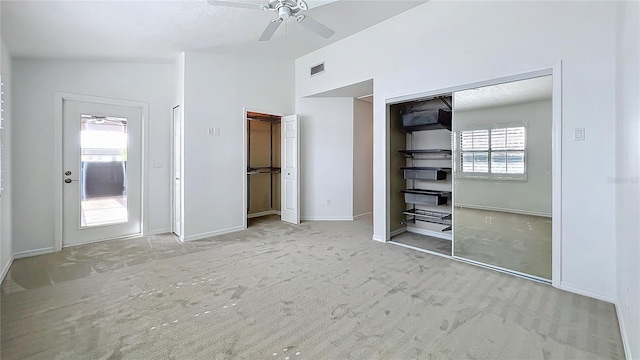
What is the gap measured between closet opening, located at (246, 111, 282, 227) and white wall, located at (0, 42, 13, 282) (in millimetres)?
3402

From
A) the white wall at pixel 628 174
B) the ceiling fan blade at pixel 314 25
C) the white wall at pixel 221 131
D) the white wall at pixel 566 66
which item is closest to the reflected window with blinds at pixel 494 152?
the white wall at pixel 566 66

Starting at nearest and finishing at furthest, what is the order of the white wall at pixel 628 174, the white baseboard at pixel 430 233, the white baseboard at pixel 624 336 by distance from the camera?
1. the white wall at pixel 628 174
2. the white baseboard at pixel 624 336
3. the white baseboard at pixel 430 233

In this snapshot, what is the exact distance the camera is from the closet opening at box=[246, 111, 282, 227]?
6.20 m

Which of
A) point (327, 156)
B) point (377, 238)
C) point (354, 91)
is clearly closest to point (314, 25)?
point (354, 91)

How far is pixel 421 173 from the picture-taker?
430 cm

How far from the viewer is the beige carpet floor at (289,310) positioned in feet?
5.99

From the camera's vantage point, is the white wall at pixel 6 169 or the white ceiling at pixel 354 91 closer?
the white wall at pixel 6 169

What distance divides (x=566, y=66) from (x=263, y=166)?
5228mm

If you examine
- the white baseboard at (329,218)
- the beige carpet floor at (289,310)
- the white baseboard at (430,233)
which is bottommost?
the beige carpet floor at (289,310)

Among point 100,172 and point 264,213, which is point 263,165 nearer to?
point 264,213

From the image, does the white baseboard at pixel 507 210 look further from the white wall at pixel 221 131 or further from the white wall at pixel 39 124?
the white wall at pixel 39 124

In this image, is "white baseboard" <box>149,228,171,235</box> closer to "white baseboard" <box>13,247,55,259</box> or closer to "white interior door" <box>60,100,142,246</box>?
"white interior door" <box>60,100,142,246</box>

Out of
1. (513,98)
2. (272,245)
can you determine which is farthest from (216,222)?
(513,98)

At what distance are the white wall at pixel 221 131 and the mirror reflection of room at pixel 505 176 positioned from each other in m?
3.33
